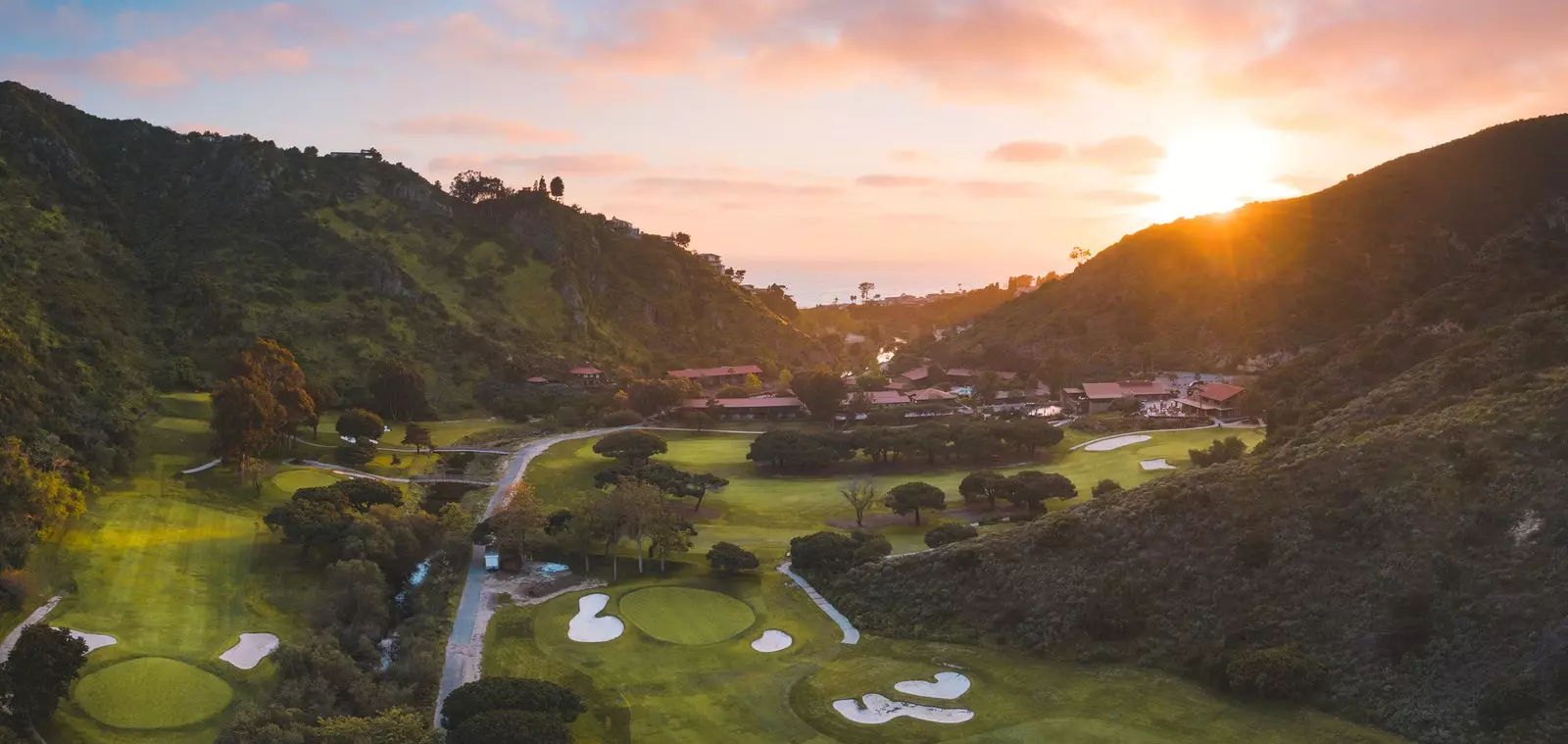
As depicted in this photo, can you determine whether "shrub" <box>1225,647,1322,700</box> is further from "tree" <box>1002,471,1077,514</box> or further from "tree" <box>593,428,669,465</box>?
"tree" <box>593,428,669,465</box>

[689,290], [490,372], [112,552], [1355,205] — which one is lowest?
[112,552]

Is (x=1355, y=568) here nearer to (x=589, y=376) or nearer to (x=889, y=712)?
(x=889, y=712)

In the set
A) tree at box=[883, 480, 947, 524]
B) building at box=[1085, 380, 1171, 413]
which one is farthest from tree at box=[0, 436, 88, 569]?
building at box=[1085, 380, 1171, 413]

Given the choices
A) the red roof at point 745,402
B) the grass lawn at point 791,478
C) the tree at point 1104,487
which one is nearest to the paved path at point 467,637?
the grass lawn at point 791,478

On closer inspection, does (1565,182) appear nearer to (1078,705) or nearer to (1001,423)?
(1001,423)

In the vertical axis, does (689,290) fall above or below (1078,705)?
above

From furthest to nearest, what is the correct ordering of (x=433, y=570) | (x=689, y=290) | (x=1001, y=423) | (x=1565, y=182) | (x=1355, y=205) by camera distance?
(x=689, y=290)
(x=1355, y=205)
(x=1565, y=182)
(x=1001, y=423)
(x=433, y=570)

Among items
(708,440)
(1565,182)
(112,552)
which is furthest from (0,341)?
(1565,182)
